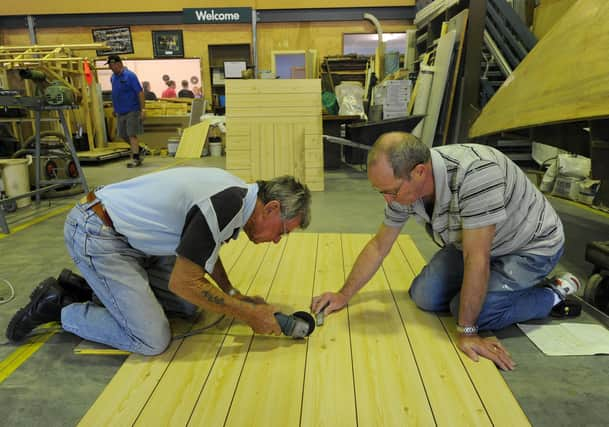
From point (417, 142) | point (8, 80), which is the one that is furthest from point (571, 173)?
point (8, 80)

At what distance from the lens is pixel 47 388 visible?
1.71 m

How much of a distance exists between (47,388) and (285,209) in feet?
3.93

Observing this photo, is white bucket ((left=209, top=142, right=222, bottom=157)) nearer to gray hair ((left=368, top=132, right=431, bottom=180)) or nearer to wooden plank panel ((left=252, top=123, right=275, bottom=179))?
wooden plank panel ((left=252, top=123, right=275, bottom=179))

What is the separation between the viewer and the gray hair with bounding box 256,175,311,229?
5.25 ft

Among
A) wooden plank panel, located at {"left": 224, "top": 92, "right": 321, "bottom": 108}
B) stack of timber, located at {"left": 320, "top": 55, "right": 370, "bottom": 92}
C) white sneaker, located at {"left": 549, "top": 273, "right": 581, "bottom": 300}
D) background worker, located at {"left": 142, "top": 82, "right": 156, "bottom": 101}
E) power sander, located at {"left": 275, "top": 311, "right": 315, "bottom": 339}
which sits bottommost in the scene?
power sander, located at {"left": 275, "top": 311, "right": 315, "bottom": 339}

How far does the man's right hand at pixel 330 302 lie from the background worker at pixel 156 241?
17.4 inches

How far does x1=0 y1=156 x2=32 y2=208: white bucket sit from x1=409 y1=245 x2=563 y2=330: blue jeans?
4.11 metres

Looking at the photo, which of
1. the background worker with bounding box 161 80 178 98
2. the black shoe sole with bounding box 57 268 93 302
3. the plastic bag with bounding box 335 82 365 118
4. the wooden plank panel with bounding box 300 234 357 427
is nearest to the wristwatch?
the wooden plank panel with bounding box 300 234 357 427

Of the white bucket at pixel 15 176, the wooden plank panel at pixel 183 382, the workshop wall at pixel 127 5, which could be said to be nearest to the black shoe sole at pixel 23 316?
the wooden plank panel at pixel 183 382

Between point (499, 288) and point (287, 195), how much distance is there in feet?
3.57

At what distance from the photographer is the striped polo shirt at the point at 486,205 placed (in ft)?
5.45

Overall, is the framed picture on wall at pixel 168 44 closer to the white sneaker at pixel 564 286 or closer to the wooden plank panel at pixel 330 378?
the wooden plank panel at pixel 330 378

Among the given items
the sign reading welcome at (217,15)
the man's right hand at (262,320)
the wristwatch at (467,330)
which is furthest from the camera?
the sign reading welcome at (217,15)

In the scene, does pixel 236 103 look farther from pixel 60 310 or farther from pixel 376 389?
pixel 376 389
